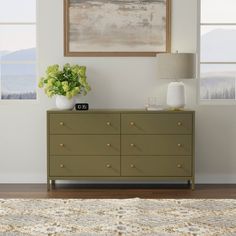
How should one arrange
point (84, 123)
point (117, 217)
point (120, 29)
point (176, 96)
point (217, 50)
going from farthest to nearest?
point (217, 50)
point (120, 29)
point (176, 96)
point (84, 123)
point (117, 217)

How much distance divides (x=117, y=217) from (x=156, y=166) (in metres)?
2.68

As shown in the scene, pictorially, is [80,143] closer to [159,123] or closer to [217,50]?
[159,123]

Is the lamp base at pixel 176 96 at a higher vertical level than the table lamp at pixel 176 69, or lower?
lower

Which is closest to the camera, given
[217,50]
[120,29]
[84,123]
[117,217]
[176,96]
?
[117,217]

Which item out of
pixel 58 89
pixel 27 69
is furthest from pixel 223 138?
pixel 27 69

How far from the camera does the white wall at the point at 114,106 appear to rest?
5.27 m

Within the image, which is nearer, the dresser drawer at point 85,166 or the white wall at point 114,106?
the dresser drawer at point 85,166

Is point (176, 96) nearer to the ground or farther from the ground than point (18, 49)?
nearer to the ground

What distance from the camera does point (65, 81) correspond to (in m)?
4.94

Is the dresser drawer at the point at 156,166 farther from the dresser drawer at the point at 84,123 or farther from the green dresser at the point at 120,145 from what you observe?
the dresser drawer at the point at 84,123

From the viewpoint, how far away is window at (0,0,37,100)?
5.37 metres

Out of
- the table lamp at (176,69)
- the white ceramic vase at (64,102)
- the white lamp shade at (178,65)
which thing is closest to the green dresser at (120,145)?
the white ceramic vase at (64,102)

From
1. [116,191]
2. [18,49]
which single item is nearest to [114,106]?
[116,191]

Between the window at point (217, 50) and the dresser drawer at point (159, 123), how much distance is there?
0.65 metres
